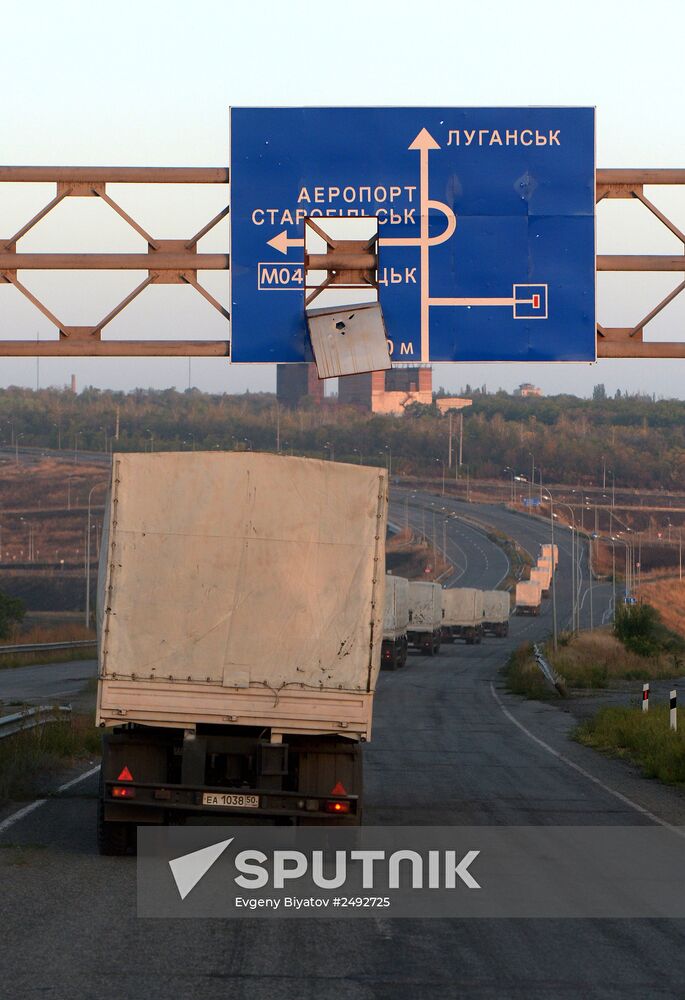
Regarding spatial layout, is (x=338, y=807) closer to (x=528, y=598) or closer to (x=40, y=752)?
(x=40, y=752)

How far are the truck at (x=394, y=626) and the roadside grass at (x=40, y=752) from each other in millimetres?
33233

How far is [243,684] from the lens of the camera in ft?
41.0

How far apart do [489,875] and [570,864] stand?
1.08m

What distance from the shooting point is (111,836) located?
12.5 metres

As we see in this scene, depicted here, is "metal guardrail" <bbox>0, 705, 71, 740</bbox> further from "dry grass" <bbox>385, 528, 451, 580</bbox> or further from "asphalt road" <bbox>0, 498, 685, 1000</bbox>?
"dry grass" <bbox>385, 528, 451, 580</bbox>

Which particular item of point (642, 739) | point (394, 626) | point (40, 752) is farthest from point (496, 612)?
point (40, 752)

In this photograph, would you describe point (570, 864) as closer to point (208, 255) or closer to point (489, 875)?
point (489, 875)

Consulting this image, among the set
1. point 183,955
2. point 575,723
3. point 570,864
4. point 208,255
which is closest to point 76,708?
point 575,723

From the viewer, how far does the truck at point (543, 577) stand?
121213 mm

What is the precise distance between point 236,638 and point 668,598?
4486 inches

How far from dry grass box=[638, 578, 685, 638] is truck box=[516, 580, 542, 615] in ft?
29.3

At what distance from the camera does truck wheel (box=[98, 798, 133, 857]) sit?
12469 mm

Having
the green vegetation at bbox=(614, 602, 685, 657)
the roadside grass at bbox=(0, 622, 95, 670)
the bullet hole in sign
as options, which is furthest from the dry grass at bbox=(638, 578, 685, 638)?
the bullet hole in sign

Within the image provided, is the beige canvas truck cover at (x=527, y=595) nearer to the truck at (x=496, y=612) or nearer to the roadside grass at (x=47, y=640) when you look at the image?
the truck at (x=496, y=612)
